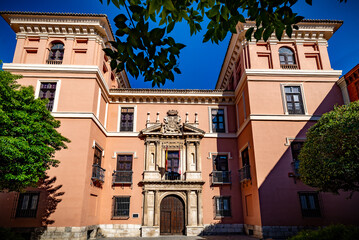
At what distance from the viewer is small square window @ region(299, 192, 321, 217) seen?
14.1m

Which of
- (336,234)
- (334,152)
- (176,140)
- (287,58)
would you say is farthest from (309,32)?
(336,234)

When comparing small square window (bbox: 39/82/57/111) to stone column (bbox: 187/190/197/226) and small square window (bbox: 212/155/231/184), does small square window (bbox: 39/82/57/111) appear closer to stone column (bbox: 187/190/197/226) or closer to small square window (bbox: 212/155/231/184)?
stone column (bbox: 187/190/197/226)

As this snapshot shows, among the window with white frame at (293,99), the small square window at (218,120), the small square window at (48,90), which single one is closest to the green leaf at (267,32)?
the window with white frame at (293,99)

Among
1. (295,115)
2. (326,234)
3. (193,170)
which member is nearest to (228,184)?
(193,170)

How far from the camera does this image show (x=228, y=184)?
1797 centimetres

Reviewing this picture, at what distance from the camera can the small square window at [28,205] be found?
13.8 metres

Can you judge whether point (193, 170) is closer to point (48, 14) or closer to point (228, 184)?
point (228, 184)

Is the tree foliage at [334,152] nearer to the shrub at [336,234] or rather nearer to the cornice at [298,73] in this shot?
the shrub at [336,234]

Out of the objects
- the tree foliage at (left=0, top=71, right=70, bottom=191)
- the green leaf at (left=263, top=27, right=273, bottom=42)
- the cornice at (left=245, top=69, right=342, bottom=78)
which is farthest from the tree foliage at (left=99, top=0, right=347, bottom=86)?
the cornice at (left=245, top=69, right=342, bottom=78)

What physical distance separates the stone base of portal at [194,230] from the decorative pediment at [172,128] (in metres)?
6.67

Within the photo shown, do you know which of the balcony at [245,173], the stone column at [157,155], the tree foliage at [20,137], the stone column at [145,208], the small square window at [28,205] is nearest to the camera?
the tree foliage at [20,137]

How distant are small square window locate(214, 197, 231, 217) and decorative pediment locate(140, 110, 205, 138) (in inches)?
196

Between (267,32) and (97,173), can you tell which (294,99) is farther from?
(267,32)

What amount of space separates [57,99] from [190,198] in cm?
1149
